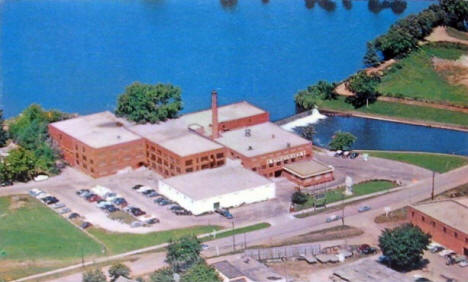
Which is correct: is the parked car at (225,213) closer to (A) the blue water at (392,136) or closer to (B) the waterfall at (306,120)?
(A) the blue water at (392,136)

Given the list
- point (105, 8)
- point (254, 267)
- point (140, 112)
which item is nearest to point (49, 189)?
point (140, 112)

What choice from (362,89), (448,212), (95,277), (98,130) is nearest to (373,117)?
(362,89)

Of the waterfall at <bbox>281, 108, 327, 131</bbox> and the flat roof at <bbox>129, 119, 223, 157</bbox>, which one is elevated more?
the flat roof at <bbox>129, 119, 223, 157</bbox>

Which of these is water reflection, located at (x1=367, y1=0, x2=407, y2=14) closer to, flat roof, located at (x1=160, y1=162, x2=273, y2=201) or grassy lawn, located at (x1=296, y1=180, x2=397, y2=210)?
grassy lawn, located at (x1=296, y1=180, x2=397, y2=210)

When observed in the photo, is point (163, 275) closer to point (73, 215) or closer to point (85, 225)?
point (85, 225)

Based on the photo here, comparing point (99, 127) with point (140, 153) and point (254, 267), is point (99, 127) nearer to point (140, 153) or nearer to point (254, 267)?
point (140, 153)

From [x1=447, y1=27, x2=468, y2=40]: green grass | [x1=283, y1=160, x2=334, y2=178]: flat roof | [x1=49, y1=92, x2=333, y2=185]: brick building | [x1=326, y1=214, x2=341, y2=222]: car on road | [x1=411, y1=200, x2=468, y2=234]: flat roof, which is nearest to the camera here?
[x1=411, y1=200, x2=468, y2=234]: flat roof

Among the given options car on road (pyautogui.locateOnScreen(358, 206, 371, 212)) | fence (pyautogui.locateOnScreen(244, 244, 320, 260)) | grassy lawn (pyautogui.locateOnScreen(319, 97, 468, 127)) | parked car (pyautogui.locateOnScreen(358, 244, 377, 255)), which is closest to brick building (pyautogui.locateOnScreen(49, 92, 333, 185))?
car on road (pyautogui.locateOnScreen(358, 206, 371, 212))

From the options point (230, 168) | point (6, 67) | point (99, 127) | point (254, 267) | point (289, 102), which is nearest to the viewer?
point (254, 267)
